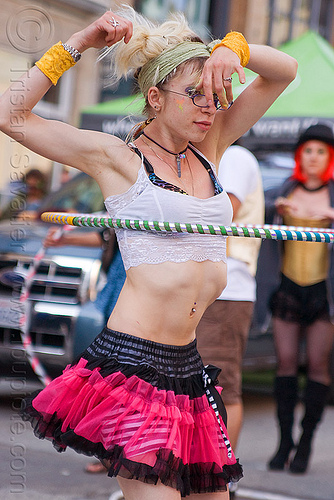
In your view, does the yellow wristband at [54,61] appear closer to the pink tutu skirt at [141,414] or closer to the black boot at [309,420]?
the pink tutu skirt at [141,414]

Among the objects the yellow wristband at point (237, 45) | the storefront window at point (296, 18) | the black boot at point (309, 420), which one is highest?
the storefront window at point (296, 18)

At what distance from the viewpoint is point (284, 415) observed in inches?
219

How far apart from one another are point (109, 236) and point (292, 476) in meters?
2.08

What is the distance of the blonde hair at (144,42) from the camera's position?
2953 mm

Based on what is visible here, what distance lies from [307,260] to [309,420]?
114 cm

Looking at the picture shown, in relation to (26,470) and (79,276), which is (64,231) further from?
(26,470)

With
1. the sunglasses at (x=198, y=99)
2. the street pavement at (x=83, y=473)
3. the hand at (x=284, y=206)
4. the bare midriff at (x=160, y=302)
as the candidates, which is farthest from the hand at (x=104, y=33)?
the hand at (x=284, y=206)

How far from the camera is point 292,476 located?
5.35m

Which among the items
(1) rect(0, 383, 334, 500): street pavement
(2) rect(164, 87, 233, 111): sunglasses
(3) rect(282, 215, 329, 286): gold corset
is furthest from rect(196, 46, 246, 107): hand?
(3) rect(282, 215, 329, 286): gold corset

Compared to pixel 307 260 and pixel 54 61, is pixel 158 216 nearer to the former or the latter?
pixel 54 61

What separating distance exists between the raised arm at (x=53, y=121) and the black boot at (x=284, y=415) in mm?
3253

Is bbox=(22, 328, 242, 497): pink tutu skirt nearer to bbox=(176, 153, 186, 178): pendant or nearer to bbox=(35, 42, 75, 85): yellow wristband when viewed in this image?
bbox=(176, 153, 186, 178): pendant

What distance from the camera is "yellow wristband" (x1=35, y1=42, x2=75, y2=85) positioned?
9.18ft

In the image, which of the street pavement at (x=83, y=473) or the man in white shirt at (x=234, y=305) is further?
the street pavement at (x=83, y=473)
